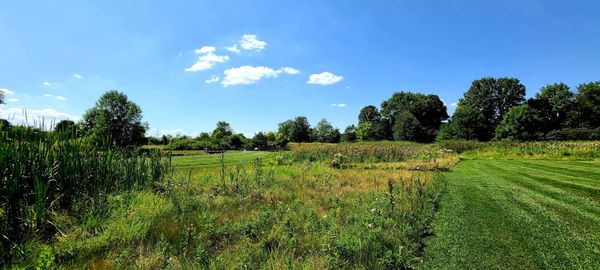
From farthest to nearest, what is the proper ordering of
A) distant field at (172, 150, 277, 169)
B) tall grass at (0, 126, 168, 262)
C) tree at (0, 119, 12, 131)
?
1. distant field at (172, 150, 277, 169)
2. tree at (0, 119, 12, 131)
3. tall grass at (0, 126, 168, 262)

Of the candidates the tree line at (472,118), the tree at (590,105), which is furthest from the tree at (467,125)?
the tree at (590,105)

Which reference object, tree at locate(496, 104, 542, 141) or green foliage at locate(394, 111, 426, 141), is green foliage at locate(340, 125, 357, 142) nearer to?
green foliage at locate(394, 111, 426, 141)

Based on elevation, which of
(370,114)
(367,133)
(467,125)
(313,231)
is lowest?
(313,231)

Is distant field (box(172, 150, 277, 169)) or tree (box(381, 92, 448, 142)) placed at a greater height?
tree (box(381, 92, 448, 142))

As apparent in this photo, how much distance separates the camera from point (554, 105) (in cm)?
5306

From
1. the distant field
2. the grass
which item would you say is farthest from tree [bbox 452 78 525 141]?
the grass

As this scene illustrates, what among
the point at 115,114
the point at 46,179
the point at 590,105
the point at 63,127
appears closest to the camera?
the point at 46,179

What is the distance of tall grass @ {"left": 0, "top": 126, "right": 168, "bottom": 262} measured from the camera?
342 cm

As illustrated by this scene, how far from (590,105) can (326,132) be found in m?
49.8

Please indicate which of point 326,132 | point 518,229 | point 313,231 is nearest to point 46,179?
point 313,231

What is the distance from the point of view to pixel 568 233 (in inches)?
165

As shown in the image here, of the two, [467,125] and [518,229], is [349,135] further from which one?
[518,229]

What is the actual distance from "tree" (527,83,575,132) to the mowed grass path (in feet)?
177

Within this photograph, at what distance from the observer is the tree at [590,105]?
1799 inches
